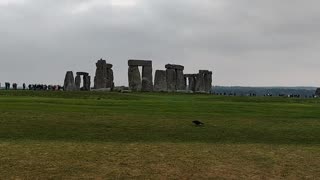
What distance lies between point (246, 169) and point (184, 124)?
9.59 m

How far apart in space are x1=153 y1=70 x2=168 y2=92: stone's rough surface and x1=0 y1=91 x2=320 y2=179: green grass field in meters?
46.3

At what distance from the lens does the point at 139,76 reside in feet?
240

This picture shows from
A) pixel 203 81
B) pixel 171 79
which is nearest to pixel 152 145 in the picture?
pixel 171 79

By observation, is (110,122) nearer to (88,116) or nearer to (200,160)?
(88,116)

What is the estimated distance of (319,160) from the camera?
16.5 meters

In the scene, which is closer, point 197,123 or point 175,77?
point 197,123

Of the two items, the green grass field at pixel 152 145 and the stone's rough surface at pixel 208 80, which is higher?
the stone's rough surface at pixel 208 80

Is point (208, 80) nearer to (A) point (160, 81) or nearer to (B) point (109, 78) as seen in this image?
(A) point (160, 81)

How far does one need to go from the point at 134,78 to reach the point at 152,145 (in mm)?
54789

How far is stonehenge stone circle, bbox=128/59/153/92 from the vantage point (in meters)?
72.5

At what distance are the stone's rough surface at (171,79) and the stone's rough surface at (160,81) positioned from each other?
66 cm

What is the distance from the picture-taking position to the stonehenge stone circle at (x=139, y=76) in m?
72.5

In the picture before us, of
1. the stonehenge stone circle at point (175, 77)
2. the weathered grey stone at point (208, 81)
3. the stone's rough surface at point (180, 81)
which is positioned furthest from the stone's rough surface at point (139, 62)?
the weathered grey stone at point (208, 81)

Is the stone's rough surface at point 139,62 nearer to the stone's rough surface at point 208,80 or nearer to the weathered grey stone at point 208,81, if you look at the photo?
the weathered grey stone at point 208,81
